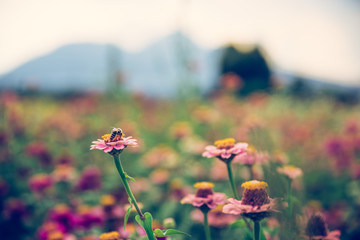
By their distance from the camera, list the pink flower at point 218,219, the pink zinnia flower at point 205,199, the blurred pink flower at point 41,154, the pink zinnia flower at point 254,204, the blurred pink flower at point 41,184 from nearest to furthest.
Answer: the pink zinnia flower at point 254,204
the pink zinnia flower at point 205,199
the pink flower at point 218,219
the blurred pink flower at point 41,184
the blurred pink flower at point 41,154

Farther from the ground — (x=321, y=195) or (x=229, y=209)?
(x=229, y=209)

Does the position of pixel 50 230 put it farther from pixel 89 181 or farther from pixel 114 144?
pixel 114 144

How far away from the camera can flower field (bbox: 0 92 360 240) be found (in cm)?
57

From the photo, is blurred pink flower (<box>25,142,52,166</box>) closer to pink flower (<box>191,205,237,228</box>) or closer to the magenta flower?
pink flower (<box>191,205,237,228</box>)

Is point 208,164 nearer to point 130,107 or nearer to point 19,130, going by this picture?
point 130,107

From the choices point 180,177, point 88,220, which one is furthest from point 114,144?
point 180,177

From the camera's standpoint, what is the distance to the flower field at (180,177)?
1.86ft

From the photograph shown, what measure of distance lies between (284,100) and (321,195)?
2.14 metres

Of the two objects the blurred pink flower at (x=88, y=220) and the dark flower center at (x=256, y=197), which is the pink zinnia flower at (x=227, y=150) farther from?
the blurred pink flower at (x=88, y=220)

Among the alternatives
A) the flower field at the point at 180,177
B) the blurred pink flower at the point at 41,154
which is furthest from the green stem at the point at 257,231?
the blurred pink flower at the point at 41,154

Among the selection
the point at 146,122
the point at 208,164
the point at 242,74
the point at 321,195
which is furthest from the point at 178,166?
the point at 242,74

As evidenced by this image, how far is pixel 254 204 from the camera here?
0.51 metres

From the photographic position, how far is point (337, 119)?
3242 mm

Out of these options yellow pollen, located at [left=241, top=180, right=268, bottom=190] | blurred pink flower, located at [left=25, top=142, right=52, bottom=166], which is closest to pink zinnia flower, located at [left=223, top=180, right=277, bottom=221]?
yellow pollen, located at [left=241, top=180, right=268, bottom=190]
